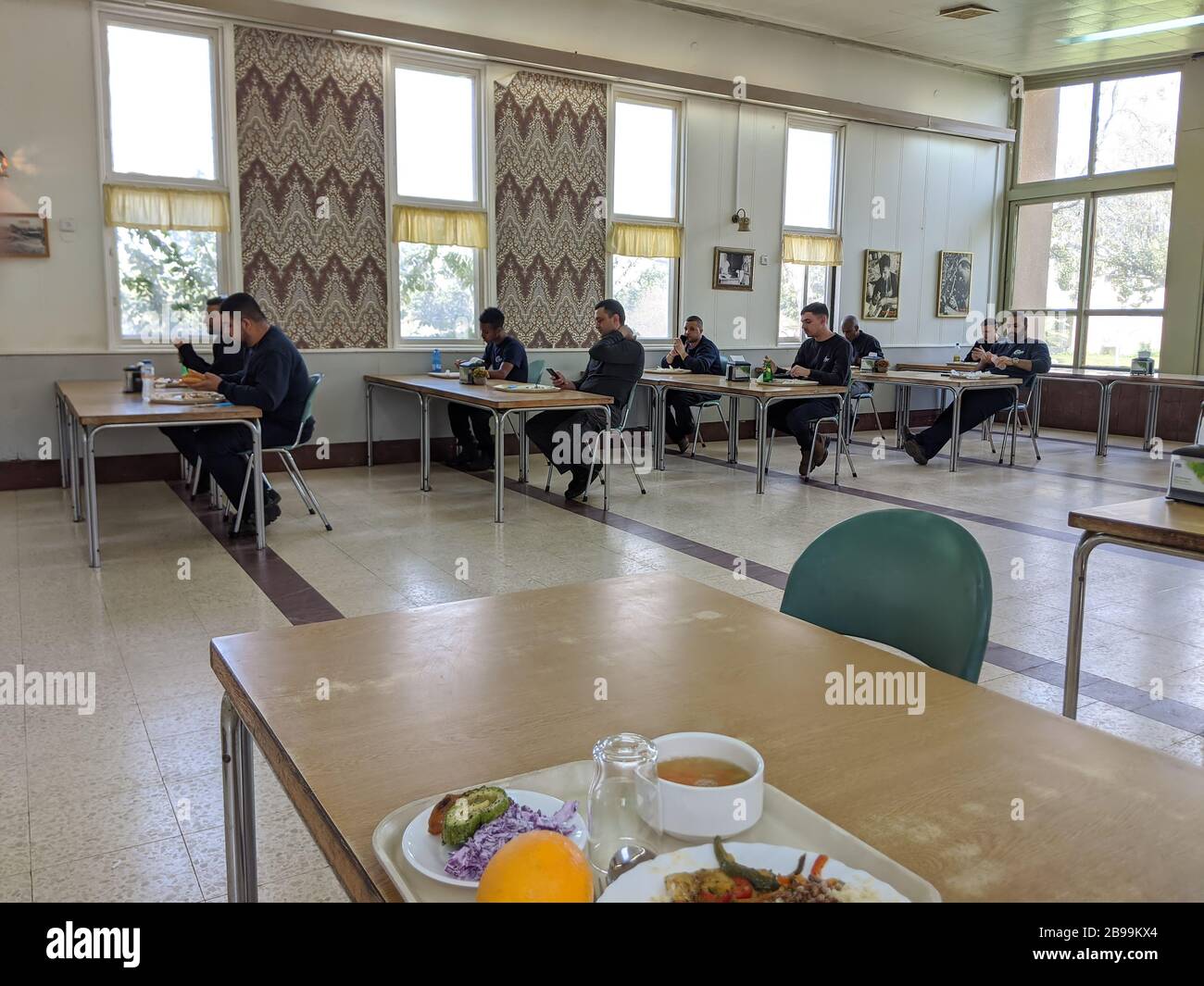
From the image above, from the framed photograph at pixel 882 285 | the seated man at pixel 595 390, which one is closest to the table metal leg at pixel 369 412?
the seated man at pixel 595 390

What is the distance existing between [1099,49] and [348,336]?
8024mm

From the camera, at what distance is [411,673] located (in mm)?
1459

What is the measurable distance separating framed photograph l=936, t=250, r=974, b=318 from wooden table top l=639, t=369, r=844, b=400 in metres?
4.49

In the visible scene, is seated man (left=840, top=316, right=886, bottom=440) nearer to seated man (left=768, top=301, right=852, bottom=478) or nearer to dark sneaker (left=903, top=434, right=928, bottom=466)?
dark sneaker (left=903, top=434, right=928, bottom=466)

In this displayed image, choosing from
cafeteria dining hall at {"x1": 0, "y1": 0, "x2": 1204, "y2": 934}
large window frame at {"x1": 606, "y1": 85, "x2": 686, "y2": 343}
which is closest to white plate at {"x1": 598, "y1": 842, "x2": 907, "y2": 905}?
cafeteria dining hall at {"x1": 0, "y1": 0, "x2": 1204, "y2": 934}

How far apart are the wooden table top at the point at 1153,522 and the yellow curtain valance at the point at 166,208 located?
21.2 feet

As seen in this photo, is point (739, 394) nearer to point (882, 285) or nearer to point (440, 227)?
point (440, 227)

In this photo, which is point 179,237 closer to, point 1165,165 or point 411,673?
point 411,673

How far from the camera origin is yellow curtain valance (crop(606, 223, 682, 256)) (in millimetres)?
8859

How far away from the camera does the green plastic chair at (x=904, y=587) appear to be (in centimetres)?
170

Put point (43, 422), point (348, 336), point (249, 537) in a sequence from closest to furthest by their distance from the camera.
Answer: point (249, 537) → point (43, 422) → point (348, 336)

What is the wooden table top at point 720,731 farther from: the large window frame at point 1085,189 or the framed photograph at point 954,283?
the large window frame at point 1085,189

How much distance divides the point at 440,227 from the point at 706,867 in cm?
768
